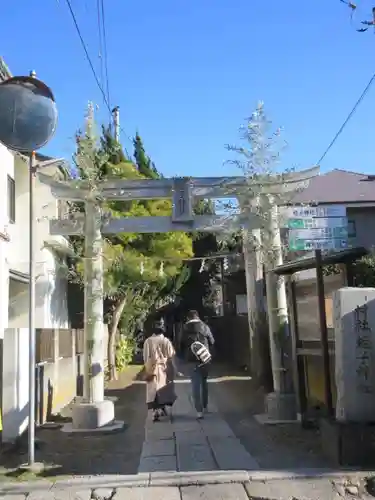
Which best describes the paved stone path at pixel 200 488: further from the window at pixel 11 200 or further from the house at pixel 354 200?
the house at pixel 354 200

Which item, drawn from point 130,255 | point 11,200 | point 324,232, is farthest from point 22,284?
point 324,232

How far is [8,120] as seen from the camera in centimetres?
635

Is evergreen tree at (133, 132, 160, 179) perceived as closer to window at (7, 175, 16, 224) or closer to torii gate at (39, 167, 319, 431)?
window at (7, 175, 16, 224)

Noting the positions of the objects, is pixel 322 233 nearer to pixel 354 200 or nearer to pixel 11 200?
pixel 354 200

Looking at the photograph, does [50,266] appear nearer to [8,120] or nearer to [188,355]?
[188,355]

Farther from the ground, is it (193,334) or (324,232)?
(324,232)

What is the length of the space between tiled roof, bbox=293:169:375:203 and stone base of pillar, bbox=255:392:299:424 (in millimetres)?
13777

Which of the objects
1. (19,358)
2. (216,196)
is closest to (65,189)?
(216,196)

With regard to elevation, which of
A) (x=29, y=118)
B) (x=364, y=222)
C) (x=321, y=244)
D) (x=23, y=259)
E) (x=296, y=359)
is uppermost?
(x=364, y=222)

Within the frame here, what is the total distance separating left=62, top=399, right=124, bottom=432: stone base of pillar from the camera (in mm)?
8742

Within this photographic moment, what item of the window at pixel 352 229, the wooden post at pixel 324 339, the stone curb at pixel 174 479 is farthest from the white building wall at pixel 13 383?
the window at pixel 352 229

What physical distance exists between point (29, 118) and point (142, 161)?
1330 cm

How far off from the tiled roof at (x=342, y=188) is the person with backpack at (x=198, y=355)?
1318 cm

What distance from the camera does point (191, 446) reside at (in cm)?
730
